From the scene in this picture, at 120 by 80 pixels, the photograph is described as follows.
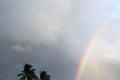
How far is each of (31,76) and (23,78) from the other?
3086 mm

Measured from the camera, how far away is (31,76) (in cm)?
14612

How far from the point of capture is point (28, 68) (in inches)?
5753

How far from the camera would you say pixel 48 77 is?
477 ft

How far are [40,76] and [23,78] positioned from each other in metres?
6.42

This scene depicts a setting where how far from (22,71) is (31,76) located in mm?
4084

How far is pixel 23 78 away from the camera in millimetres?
145625

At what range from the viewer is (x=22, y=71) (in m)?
147

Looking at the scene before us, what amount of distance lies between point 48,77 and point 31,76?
254 inches

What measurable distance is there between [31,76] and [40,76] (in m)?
3.39

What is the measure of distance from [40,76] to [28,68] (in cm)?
544
